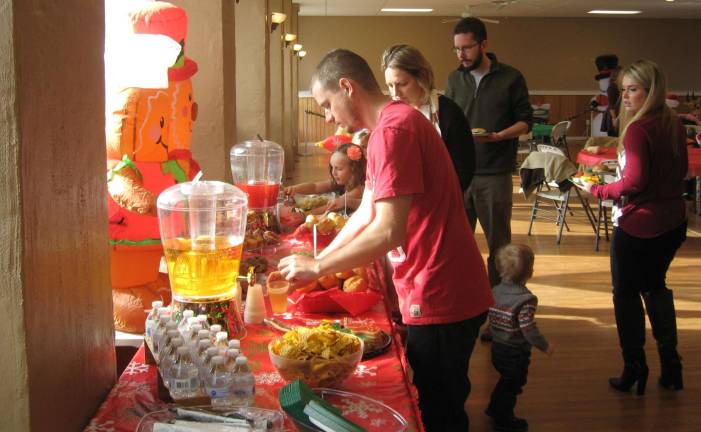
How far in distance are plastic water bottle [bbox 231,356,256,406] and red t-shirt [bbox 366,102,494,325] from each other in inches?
24.0

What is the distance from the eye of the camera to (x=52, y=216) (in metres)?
1.30

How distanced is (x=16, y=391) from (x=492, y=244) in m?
3.45

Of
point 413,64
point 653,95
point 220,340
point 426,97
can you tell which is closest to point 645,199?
point 653,95

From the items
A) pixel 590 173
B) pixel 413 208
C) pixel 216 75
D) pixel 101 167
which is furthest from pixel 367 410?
pixel 590 173

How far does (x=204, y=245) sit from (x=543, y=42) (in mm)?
20730

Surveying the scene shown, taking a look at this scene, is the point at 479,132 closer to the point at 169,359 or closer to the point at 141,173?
the point at 141,173

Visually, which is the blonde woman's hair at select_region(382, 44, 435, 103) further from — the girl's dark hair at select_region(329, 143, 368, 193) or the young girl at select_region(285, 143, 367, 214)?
the girl's dark hair at select_region(329, 143, 368, 193)

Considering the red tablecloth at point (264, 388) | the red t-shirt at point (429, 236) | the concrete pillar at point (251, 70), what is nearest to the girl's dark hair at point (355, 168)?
the concrete pillar at point (251, 70)

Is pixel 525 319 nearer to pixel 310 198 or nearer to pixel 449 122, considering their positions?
pixel 449 122

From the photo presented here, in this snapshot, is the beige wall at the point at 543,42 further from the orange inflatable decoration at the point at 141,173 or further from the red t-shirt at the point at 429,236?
the red t-shirt at the point at 429,236

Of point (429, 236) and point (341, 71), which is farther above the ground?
point (341, 71)

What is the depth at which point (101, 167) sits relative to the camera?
1.66 meters

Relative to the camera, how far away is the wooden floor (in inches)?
132

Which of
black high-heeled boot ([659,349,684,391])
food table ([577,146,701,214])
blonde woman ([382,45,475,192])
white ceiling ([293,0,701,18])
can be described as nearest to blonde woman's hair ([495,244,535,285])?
blonde woman ([382,45,475,192])
